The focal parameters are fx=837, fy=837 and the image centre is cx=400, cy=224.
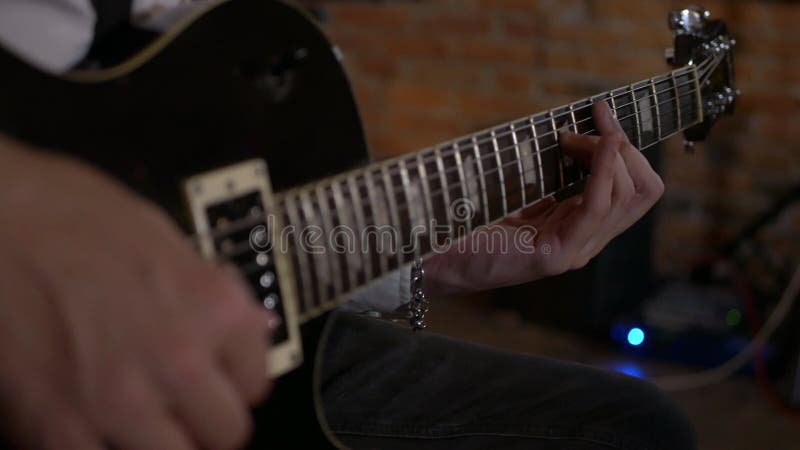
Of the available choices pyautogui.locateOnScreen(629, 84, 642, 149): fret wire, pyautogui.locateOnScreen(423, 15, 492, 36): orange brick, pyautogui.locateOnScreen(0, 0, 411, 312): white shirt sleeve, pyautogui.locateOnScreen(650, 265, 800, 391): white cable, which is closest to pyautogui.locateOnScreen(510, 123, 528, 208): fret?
pyautogui.locateOnScreen(629, 84, 642, 149): fret wire

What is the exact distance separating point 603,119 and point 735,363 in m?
1.14

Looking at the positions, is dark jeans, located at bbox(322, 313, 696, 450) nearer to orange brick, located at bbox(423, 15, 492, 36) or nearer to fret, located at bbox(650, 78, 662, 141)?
fret, located at bbox(650, 78, 662, 141)

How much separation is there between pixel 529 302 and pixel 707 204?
20.3 inches

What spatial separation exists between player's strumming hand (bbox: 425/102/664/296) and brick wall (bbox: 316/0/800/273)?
3.93 feet

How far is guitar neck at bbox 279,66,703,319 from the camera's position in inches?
24.0

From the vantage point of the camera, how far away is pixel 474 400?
2.93ft

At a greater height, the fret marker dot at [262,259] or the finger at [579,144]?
the fret marker dot at [262,259]

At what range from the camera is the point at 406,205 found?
672 millimetres

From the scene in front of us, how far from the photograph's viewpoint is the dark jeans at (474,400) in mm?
850

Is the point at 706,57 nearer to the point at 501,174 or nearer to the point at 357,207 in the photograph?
the point at 501,174

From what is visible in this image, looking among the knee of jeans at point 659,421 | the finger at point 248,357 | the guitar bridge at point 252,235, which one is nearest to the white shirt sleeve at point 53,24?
the guitar bridge at point 252,235

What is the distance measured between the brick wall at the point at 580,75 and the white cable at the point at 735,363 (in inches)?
8.1

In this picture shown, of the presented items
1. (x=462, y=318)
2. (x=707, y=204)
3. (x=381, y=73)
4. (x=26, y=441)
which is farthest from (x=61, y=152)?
(x=381, y=73)

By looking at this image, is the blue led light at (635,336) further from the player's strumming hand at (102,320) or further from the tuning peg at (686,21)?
the player's strumming hand at (102,320)
